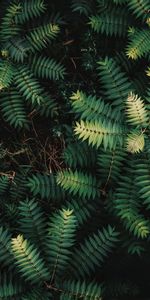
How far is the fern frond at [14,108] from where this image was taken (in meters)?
4.16

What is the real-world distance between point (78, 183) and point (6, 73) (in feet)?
4.36

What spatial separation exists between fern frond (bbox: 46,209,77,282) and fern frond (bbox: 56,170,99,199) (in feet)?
0.67

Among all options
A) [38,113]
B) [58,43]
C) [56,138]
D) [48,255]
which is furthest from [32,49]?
[48,255]

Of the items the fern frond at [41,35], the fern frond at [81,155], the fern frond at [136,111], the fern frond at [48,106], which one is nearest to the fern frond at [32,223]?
the fern frond at [81,155]

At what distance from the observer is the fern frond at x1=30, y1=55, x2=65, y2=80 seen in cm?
414

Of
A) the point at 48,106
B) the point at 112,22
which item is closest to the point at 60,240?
the point at 48,106

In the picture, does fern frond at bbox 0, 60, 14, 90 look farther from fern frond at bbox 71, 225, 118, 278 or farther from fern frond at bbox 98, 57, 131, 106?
fern frond at bbox 71, 225, 118, 278

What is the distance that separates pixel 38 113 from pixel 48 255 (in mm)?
1440

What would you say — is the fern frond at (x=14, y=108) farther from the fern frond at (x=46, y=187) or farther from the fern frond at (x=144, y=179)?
the fern frond at (x=144, y=179)

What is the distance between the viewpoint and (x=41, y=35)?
13.7 feet

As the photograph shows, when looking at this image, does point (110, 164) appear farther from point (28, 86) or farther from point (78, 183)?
point (28, 86)

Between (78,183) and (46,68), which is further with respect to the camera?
(46,68)

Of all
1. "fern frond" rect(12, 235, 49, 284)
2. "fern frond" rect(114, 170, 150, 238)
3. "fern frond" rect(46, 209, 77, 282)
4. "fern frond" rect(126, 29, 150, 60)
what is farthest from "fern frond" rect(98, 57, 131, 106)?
"fern frond" rect(12, 235, 49, 284)

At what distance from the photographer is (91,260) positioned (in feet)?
12.1
